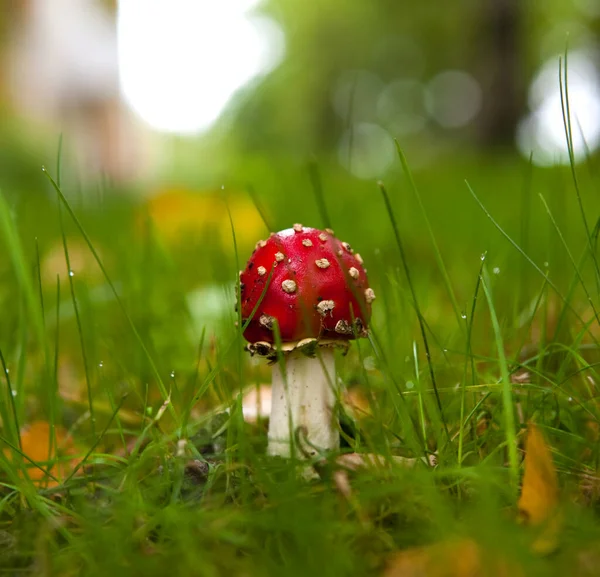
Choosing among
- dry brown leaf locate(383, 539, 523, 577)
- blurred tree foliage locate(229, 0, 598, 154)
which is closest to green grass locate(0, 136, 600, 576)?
dry brown leaf locate(383, 539, 523, 577)

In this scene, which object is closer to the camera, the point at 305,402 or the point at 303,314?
the point at 303,314

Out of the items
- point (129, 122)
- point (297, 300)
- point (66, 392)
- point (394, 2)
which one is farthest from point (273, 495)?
point (394, 2)

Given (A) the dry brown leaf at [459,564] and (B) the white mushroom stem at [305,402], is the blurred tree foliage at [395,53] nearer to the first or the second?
(B) the white mushroom stem at [305,402]

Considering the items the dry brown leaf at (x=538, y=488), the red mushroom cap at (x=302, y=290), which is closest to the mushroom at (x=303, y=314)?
the red mushroom cap at (x=302, y=290)

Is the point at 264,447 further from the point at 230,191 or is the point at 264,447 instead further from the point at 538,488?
the point at 230,191

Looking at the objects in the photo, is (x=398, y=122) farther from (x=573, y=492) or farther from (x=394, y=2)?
Answer: (x=573, y=492)

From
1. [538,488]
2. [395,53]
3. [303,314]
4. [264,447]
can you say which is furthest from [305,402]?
[395,53]
